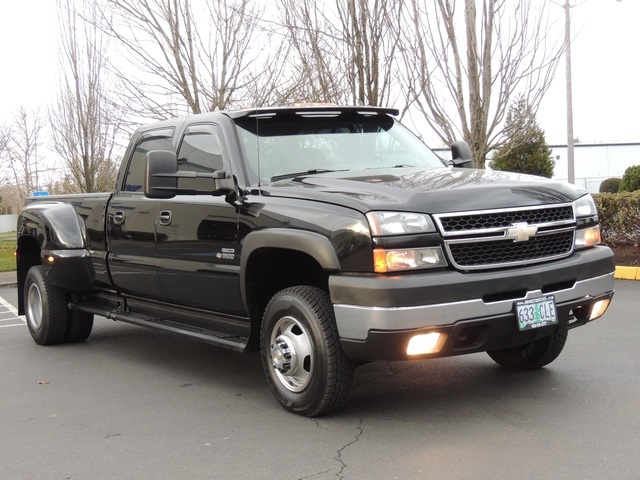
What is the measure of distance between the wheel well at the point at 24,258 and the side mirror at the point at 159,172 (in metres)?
3.07

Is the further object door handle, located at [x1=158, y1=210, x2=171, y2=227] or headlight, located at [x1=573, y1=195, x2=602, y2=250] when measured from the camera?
door handle, located at [x1=158, y1=210, x2=171, y2=227]

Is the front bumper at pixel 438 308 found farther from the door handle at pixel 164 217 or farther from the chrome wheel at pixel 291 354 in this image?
the door handle at pixel 164 217

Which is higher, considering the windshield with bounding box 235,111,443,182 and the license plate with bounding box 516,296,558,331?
the windshield with bounding box 235,111,443,182

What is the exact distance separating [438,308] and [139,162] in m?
3.44

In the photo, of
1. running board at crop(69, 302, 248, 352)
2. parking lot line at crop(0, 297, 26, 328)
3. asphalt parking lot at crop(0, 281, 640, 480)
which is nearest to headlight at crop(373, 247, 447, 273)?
asphalt parking lot at crop(0, 281, 640, 480)

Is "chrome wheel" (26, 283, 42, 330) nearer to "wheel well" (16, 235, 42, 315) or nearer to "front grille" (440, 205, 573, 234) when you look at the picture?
"wheel well" (16, 235, 42, 315)

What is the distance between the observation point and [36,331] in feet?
25.6

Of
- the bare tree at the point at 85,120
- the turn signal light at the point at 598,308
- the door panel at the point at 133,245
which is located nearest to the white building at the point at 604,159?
the bare tree at the point at 85,120

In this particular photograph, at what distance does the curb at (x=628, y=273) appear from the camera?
11148 millimetres

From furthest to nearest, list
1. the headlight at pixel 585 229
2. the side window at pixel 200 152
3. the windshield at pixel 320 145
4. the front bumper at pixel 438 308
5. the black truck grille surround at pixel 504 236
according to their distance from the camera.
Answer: the side window at pixel 200 152 < the windshield at pixel 320 145 < the headlight at pixel 585 229 < the black truck grille surround at pixel 504 236 < the front bumper at pixel 438 308

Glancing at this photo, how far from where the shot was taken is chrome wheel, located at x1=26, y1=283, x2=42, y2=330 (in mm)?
7741

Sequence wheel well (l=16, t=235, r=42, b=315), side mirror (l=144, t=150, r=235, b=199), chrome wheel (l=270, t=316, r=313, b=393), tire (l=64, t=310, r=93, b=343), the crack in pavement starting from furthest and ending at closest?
1. wheel well (l=16, t=235, r=42, b=315)
2. tire (l=64, t=310, r=93, b=343)
3. side mirror (l=144, t=150, r=235, b=199)
4. chrome wheel (l=270, t=316, r=313, b=393)
5. the crack in pavement

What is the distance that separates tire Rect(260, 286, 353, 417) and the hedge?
8784 mm

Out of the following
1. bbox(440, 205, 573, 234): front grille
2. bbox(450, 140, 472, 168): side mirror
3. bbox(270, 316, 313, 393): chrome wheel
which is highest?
bbox(450, 140, 472, 168): side mirror
